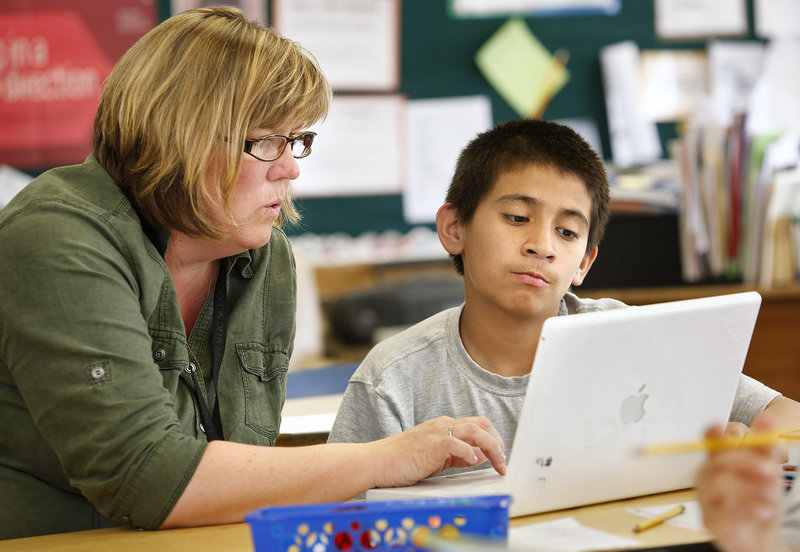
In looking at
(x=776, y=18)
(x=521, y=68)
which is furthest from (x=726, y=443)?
(x=776, y=18)

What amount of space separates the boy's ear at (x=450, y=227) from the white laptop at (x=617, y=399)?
0.49 meters

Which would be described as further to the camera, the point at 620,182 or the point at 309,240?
the point at 309,240

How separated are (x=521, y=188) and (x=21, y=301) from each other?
70cm

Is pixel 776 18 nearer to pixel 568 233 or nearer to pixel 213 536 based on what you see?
pixel 568 233

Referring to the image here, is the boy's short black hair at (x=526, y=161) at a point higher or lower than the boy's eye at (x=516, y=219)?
higher

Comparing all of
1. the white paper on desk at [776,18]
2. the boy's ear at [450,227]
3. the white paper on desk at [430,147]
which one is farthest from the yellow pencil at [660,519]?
the white paper on desk at [776,18]

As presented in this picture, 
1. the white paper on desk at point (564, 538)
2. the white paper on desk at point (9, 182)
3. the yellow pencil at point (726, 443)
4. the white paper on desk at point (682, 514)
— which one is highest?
the yellow pencil at point (726, 443)

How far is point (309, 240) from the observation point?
127 inches

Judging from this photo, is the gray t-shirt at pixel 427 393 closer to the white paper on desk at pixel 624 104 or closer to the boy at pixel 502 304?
the boy at pixel 502 304

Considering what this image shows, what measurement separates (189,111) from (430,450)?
529 millimetres

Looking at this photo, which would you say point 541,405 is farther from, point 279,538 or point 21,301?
point 21,301

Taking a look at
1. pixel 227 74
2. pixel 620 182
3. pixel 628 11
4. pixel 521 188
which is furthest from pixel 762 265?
pixel 227 74

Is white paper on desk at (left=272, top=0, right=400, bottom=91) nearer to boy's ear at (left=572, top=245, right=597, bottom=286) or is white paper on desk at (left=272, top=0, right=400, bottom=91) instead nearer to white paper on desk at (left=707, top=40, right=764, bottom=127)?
white paper on desk at (left=707, top=40, right=764, bottom=127)

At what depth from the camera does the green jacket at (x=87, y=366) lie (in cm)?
99
